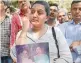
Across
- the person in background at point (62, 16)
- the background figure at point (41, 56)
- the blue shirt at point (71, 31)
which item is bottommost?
the background figure at point (41, 56)

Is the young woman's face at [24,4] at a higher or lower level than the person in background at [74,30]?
higher

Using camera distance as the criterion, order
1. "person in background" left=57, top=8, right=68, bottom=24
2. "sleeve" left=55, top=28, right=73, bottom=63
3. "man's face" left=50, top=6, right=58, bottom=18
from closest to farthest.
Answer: "sleeve" left=55, top=28, right=73, bottom=63, "man's face" left=50, top=6, right=58, bottom=18, "person in background" left=57, top=8, right=68, bottom=24

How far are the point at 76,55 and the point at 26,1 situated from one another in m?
0.59

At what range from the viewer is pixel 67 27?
1.85 m

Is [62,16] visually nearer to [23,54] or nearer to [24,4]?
[24,4]

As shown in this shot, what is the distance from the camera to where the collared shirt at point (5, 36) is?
2.00 m

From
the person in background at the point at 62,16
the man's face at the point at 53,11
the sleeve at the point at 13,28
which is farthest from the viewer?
the person in background at the point at 62,16

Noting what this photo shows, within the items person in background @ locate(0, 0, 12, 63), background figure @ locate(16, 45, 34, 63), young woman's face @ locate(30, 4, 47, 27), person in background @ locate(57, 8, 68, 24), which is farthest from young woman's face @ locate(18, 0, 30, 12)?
background figure @ locate(16, 45, 34, 63)

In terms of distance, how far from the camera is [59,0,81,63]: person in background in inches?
69.2

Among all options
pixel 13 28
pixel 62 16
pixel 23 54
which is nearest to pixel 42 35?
pixel 23 54

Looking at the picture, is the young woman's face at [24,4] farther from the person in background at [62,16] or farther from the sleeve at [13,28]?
the person in background at [62,16]

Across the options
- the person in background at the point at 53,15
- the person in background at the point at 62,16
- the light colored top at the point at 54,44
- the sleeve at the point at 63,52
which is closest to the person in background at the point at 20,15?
the person in background at the point at 53,15

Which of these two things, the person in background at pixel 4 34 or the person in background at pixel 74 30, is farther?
the person in background at pixel 4 34

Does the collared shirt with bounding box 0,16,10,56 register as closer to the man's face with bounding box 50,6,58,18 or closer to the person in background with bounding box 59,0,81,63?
the man's face with bounding box 50,6,58,18
